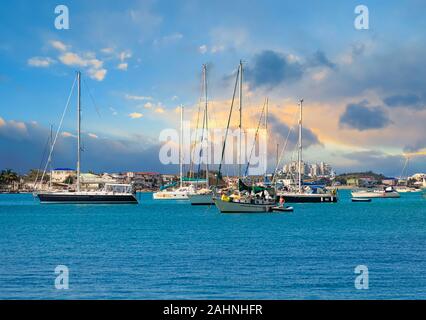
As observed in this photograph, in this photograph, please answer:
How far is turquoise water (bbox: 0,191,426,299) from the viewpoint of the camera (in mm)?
25859

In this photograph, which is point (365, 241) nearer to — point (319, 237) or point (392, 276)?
point (319, 237)

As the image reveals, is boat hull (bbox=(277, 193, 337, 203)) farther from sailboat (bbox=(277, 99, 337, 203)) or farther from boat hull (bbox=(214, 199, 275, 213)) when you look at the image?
boat hull (bbox=(214, 199, 275, 213))

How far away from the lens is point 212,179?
543 ft

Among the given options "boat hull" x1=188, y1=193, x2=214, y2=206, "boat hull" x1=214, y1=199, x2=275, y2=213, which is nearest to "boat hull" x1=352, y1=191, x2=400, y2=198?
"boat hull" x1=188, y1=193, x2=214, y2=206

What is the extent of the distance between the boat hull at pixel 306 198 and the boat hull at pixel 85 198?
2704 centimetres

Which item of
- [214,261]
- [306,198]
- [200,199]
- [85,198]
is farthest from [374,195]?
[214,261]

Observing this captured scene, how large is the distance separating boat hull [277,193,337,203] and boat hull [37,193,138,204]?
1065 inches

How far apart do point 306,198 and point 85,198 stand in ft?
133

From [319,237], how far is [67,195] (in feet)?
209

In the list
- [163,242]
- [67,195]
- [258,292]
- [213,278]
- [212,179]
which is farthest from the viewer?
[212,179]

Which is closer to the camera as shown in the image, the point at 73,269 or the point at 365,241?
the point at 73,269

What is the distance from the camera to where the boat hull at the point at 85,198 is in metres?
103

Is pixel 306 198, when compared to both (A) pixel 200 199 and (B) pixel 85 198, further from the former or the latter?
(B) pixel 85 198
